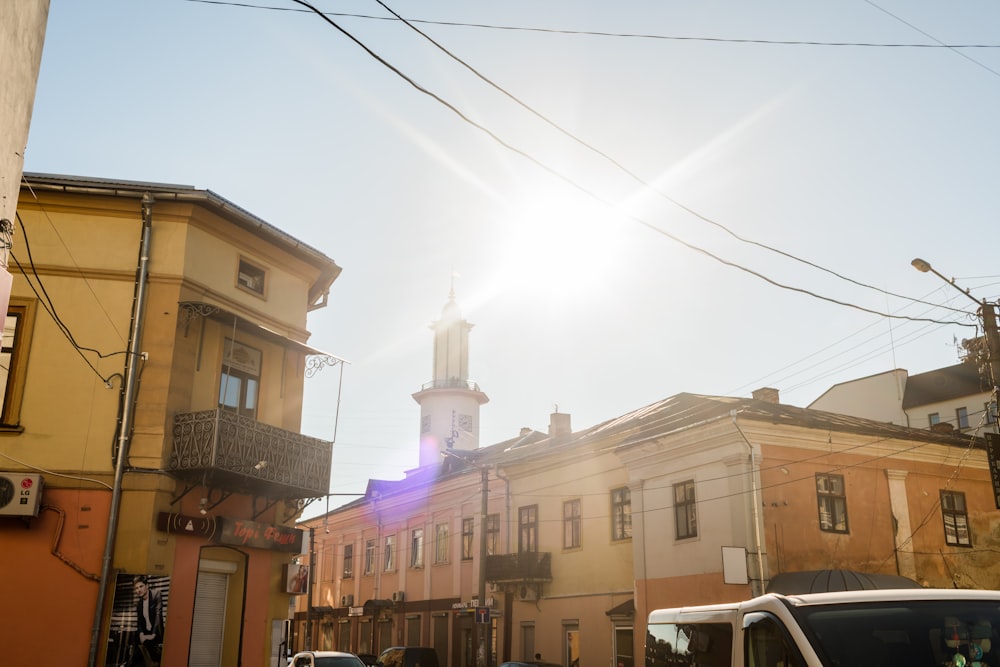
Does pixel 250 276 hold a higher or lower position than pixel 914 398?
lower

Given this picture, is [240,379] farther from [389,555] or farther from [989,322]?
[389,555]

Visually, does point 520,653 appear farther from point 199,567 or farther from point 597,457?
point 199,567

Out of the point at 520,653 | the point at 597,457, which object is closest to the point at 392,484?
the point at 520,653

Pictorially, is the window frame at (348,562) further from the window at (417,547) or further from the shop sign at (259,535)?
the shop sign at (259,535)

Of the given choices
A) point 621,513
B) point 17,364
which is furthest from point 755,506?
point 17,364

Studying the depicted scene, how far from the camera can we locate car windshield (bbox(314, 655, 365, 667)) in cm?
2128

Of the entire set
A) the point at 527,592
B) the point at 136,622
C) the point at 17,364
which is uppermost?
the point at 17,364

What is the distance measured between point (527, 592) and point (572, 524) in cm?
343

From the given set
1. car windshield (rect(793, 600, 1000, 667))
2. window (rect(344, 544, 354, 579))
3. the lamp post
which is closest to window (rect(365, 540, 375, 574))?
window (rect(344, 544, 354, 579))

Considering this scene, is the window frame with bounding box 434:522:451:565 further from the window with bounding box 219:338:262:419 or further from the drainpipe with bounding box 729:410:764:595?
the window with bounding box 219:338:262:419

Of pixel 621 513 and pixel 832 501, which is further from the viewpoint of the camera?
pixel 621 513

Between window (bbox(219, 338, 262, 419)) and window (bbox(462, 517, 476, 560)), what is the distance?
19.0 meters

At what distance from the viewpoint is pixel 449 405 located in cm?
5806

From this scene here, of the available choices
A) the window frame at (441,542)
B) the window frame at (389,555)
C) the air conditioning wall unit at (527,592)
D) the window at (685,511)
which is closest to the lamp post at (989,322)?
the window at (685,511)
